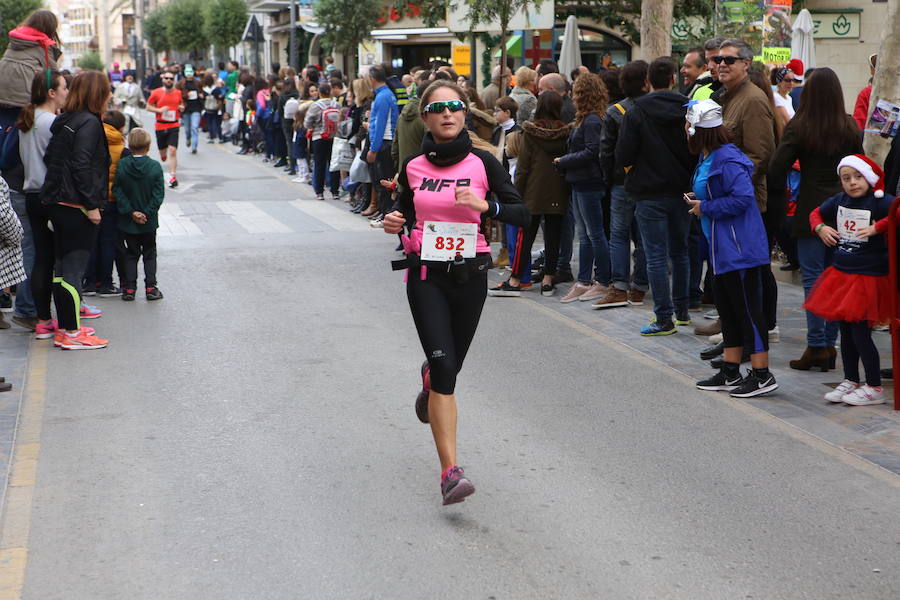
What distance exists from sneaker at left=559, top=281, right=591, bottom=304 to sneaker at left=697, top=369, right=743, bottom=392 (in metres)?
3.32

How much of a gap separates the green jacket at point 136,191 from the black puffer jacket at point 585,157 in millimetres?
3664

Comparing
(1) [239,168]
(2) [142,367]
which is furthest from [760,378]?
(1) [239,168]

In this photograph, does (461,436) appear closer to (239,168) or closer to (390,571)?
(390,571)

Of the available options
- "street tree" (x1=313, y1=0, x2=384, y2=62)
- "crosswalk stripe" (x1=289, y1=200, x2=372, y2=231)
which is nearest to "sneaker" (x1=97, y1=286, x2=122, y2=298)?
"crosswalk stripe" (x1=289, y1=200, x2=372, y2=231)

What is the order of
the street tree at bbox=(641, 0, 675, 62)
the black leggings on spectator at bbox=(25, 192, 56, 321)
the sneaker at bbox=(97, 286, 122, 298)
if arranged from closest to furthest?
the black leggings on spectator at bbox=(25, 192, 56, 321), the sneaker at bbox=(97, 286, 122, 298), the street tree at bbox=(641, 0, 675, 62)

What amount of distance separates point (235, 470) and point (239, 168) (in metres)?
20.5

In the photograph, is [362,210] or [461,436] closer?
[461,436]

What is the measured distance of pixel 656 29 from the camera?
14.6 m

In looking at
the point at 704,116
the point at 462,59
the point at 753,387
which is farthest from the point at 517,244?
the point at 462,59

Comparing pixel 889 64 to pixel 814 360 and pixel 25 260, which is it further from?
pixel 25 260

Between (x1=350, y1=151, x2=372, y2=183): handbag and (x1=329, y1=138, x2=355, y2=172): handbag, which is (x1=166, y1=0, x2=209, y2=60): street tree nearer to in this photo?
(x1=329, y1=138, x2=355, y2=172): handbag

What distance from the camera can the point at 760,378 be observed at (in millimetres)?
7734

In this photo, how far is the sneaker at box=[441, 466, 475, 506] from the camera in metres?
5.46

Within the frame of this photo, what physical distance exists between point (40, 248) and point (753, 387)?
5319 millimetres
